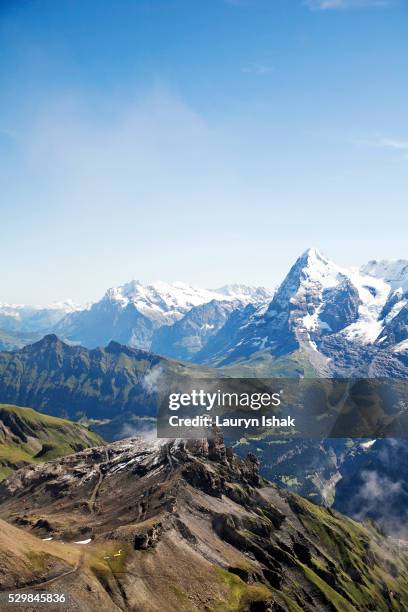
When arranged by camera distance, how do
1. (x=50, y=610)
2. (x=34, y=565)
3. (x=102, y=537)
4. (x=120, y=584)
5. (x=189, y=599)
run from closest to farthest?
1. (x=50, y=610)
2. (x=34, y=565)
3. (x=120, y=584)
4. (x=189, y=599)
5. (x=102, y=537)

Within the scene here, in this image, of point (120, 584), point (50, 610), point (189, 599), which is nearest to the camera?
point (50, 610)

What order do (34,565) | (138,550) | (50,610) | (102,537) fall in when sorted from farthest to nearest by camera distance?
1. (102,537)
2. (138,550)
3. (34,565)
4. (50,610)

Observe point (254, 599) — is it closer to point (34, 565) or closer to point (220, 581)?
point (220, 581)

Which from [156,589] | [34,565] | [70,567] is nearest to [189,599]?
[156,589]

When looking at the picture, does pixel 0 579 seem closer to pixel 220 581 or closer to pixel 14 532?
pixel 14 532

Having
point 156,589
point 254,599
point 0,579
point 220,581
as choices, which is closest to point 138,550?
point 156,589

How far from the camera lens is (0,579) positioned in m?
139

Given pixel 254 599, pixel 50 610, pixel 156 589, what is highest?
pixel 50 610

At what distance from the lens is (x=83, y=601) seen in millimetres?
144625

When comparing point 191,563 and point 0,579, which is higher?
point 0,579

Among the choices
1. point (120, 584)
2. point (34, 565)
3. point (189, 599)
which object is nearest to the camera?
point (34, 565)

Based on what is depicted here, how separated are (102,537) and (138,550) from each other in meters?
18.6

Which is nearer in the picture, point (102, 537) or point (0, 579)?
point (0, 579)

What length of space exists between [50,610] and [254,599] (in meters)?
79.0
